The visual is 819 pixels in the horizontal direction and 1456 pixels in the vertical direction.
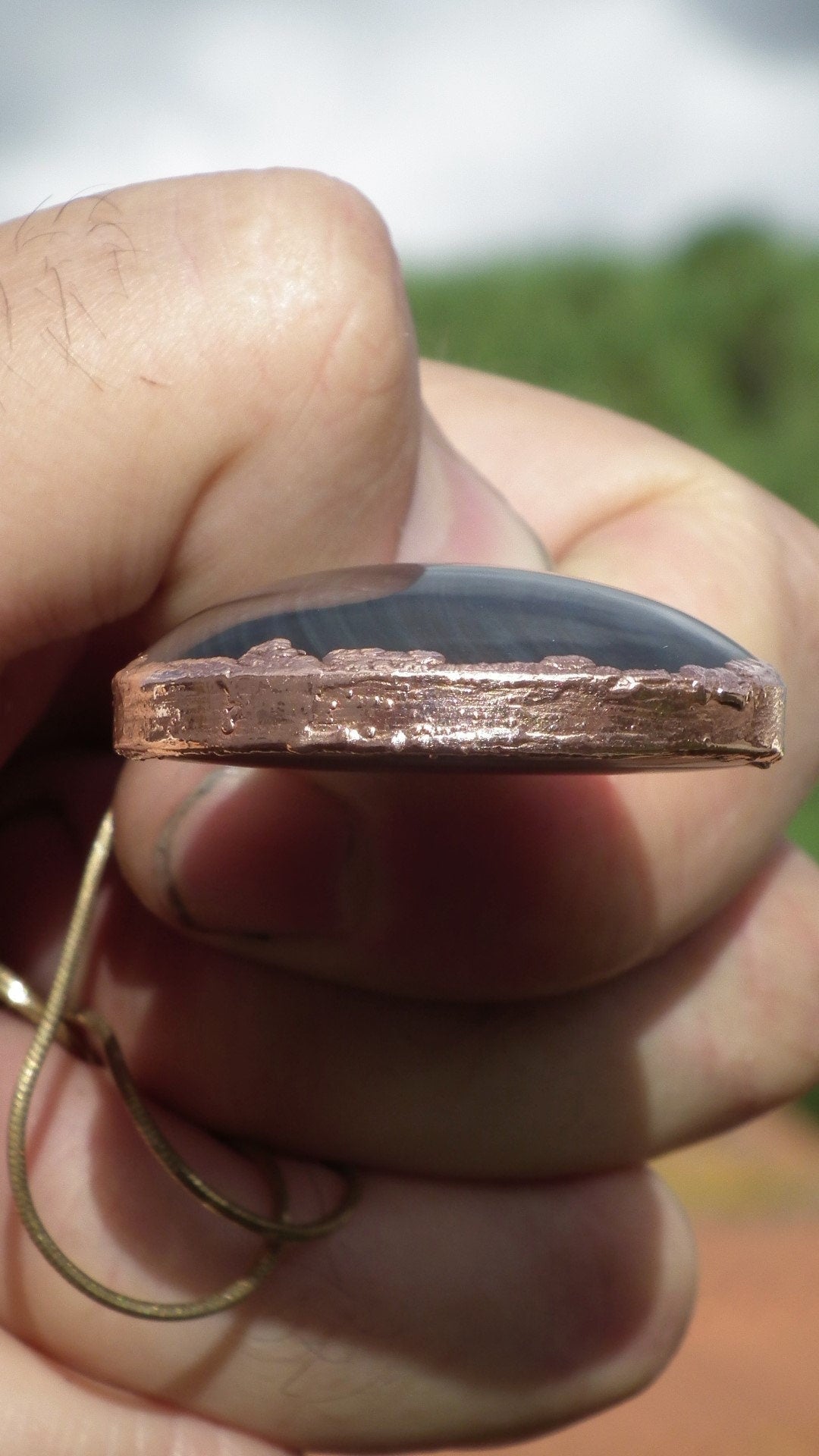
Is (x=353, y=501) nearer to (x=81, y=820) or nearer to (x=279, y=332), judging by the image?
(x=279, y=332)

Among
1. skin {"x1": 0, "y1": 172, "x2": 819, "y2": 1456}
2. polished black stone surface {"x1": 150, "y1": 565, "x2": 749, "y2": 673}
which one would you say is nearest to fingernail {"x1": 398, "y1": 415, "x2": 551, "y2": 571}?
skin {"x1": 0, "y1": 172, "x2": 819, "y2": 1456}

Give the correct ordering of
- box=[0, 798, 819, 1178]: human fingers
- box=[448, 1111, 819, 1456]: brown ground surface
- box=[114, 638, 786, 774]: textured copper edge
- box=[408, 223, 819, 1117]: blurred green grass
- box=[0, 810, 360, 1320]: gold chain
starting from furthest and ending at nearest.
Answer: box=[408, 223, 819, 1117]: blurred green grass → box=[448, 1111, 819, 1456]: brown ground surface → box=[0, 798, 819, 1178]: human fingers → box=[0, 810, 360, 1320]: gold chain → box=[114, 638, 786, 774]: textured copper edge

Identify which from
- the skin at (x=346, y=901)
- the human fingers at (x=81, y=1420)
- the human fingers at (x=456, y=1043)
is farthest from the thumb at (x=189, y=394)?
the human fingers at (x=81, y=1420)

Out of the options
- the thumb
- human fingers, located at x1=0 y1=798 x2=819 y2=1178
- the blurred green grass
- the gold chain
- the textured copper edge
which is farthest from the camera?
the blurred green grass

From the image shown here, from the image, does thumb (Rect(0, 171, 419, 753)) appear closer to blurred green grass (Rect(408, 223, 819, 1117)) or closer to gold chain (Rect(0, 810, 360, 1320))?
gold chain (Rect(0, 810, 360, 1320))

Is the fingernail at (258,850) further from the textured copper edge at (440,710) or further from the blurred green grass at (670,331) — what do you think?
the blurred green grass at (670,331)

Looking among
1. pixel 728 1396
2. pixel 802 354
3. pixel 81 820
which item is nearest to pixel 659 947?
pixel 81 820

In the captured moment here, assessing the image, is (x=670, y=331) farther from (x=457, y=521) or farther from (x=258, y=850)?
(x=258, y=850)
